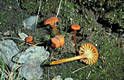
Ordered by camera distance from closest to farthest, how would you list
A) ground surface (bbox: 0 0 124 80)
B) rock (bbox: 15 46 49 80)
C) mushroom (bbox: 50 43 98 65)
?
mushroom (bbox: 50 43 98 65) → rock (bbox: 15 46 49 80) → ground surface (bbox: 0 0 124 80)

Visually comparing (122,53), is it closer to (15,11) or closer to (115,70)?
(115,70)

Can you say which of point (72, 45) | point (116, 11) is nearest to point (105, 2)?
point (116, 11)

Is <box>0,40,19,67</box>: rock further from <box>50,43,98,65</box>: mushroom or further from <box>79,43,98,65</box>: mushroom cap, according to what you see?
<box>79,43,98,65</box>: mushroom cap

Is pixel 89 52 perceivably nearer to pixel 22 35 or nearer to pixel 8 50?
pixel 22 35

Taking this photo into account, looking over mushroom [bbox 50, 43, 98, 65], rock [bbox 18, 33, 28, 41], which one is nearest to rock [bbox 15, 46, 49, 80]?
rock [bbox 18, 33, 28, 41]

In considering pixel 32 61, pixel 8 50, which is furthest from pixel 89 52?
pixel 8 50
